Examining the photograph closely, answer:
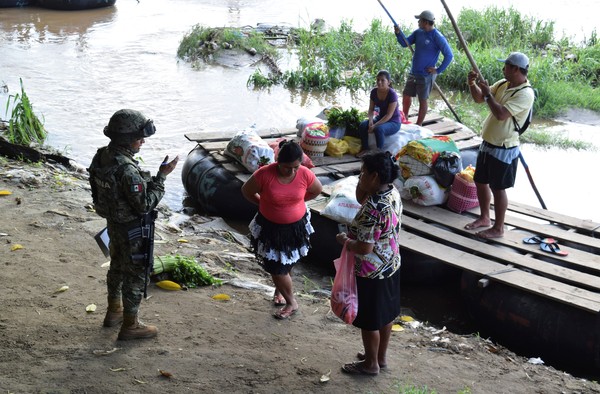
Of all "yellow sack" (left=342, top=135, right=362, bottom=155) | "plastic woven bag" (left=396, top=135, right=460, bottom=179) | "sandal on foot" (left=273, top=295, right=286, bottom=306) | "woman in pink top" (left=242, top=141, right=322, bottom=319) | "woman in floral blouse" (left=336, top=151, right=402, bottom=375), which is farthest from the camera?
"yellow sack" (left=342, top=135, right=362, bottom=155)

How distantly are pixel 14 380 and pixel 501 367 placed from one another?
9.50 feet

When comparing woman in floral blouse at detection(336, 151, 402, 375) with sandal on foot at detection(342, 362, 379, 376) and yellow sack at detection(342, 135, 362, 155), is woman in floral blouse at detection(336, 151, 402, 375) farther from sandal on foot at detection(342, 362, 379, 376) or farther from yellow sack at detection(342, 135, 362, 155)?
yellow sack at detection(342, 135, 362, 155)

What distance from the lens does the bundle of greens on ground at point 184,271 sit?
5270 millimetres

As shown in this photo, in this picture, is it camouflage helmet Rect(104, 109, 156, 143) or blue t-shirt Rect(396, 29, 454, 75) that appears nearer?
camouflage helmet Rect(104, 109, 156, 143)

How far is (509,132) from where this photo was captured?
582 centimetres

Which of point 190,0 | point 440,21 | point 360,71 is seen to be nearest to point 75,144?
point 360,71

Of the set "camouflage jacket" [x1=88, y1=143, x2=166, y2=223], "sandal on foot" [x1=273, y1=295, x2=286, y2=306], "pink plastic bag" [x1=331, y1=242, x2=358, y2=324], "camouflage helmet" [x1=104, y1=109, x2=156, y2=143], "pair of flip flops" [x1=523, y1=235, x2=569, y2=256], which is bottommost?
"sandal on foot" [x1=273, y1=295, x2=286, y2=306]

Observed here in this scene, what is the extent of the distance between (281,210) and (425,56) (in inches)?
185

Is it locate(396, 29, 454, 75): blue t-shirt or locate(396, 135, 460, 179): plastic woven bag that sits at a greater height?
locate(396, 29, 454, 75): blue t-shirt

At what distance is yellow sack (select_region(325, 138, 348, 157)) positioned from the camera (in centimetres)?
816

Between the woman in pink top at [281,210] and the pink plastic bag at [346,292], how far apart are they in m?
0.75

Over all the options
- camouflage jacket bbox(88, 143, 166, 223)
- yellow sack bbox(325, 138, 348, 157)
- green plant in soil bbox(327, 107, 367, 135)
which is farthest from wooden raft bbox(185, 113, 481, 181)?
camouflage jacket bbox(88, 143, 166, 223)

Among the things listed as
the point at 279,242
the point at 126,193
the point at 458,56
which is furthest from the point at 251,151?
the point at 458,56

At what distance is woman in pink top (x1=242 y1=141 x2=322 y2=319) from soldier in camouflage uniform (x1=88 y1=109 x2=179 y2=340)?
746 millimetres
